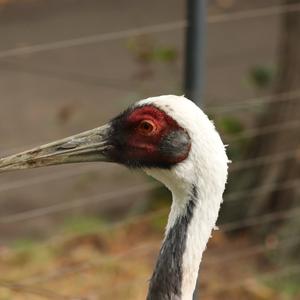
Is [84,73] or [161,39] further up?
[161,39]

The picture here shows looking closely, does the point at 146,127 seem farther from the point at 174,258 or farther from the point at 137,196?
the point at 137,196

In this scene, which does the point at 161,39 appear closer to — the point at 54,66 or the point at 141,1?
the point at 54,66

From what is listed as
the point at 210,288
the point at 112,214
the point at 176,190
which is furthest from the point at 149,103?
the point at 112,214

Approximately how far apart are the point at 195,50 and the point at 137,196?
2.23m

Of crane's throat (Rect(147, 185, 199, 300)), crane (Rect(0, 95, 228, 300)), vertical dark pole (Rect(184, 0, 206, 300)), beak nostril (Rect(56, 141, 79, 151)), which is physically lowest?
crane's throat (Rect(147, 185, 199, 300))

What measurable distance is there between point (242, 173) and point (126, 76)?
3.12 m

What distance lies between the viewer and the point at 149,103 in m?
3.16

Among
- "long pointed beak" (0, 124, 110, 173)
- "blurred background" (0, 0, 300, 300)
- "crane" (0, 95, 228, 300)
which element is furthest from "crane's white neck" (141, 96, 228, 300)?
"blurred background" (0, 0, 300, 300)

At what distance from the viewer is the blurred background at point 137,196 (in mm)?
5445

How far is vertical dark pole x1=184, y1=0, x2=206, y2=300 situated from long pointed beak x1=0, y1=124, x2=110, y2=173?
1.29 meters

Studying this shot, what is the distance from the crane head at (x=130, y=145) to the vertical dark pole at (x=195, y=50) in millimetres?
1285

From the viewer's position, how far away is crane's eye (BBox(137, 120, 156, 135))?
10.4 feet

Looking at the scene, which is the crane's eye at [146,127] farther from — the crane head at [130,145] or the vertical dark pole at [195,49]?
the vertical dark pole at [195,49]

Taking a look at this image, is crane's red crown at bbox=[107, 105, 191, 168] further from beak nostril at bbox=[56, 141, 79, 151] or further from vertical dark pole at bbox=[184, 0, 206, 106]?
vertical dark pole at bbox=[184, 0, 206, 106]
